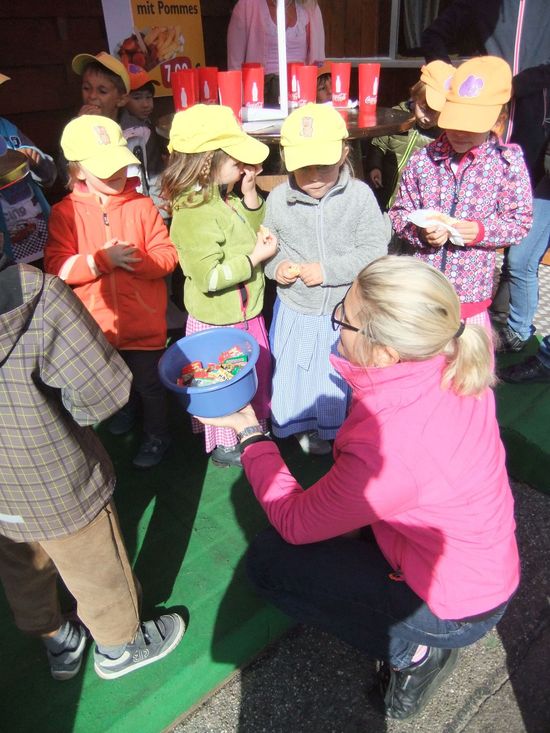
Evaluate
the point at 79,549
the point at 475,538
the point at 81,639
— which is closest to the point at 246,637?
the point at 81,639

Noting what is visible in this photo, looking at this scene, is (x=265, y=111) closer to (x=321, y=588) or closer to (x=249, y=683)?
(x=321, y=588)

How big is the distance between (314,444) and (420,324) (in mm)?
1606

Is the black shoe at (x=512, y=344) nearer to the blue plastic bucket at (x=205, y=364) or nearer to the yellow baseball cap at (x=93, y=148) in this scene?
the blue plastic bucket at (x=205, y=364)

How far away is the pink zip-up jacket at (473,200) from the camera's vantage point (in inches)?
106

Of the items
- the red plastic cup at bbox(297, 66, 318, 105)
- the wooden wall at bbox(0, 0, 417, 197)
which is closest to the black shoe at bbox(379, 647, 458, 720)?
the red plastic cup at bbox(297, 66, 318, 105)

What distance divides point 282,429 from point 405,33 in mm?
5688

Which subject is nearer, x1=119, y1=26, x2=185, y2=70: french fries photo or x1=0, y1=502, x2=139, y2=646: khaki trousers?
x1=0, y1=502, x2=139, y2=646: khaki trousers

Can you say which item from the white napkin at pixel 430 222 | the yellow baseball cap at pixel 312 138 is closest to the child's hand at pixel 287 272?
the yellow baseball cap at pixel 312 138

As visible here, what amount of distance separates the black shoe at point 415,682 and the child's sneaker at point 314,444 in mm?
1197

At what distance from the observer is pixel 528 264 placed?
351 cm

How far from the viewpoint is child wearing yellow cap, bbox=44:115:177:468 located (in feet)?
7.67

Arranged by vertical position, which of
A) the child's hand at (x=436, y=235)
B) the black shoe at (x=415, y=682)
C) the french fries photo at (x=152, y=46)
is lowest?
the black shoe at (x=415, y=682)

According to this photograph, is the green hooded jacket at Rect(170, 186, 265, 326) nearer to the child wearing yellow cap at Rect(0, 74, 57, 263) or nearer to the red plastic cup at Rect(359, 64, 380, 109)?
the child wearing yellow cap at Rect(0, 74, 57, 263)

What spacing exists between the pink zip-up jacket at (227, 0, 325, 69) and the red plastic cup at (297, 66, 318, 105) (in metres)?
1.19
